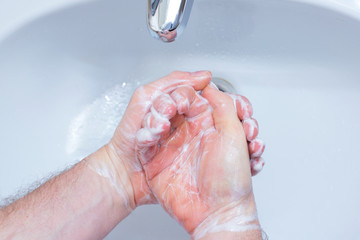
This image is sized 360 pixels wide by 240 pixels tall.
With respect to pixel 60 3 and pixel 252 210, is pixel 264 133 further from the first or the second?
pixel 60 3

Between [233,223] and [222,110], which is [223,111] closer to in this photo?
[222,110]

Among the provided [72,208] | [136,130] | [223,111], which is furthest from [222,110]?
[72,208]

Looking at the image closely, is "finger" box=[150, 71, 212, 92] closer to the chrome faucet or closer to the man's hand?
the man's hand

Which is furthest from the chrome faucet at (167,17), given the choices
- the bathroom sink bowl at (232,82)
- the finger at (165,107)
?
the bathroom sink bowl at (232,82)

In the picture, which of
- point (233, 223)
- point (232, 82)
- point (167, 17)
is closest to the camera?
point (167, 17)

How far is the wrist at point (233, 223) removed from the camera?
491 millimetres

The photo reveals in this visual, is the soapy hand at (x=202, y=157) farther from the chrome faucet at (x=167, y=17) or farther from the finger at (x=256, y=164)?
the chrome faucet at (x=167, y=17)

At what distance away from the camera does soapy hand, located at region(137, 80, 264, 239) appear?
1.60ft

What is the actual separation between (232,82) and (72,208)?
0.36 meters

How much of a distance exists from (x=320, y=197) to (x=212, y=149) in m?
0.23

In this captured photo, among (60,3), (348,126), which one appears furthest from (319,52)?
(60,3)

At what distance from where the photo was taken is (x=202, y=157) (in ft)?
1.67

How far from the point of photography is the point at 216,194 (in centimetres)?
49

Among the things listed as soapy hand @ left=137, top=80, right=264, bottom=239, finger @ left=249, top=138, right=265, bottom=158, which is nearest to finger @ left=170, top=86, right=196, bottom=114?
soapy hand @ left=137, top=80, right=264, bottom=239
